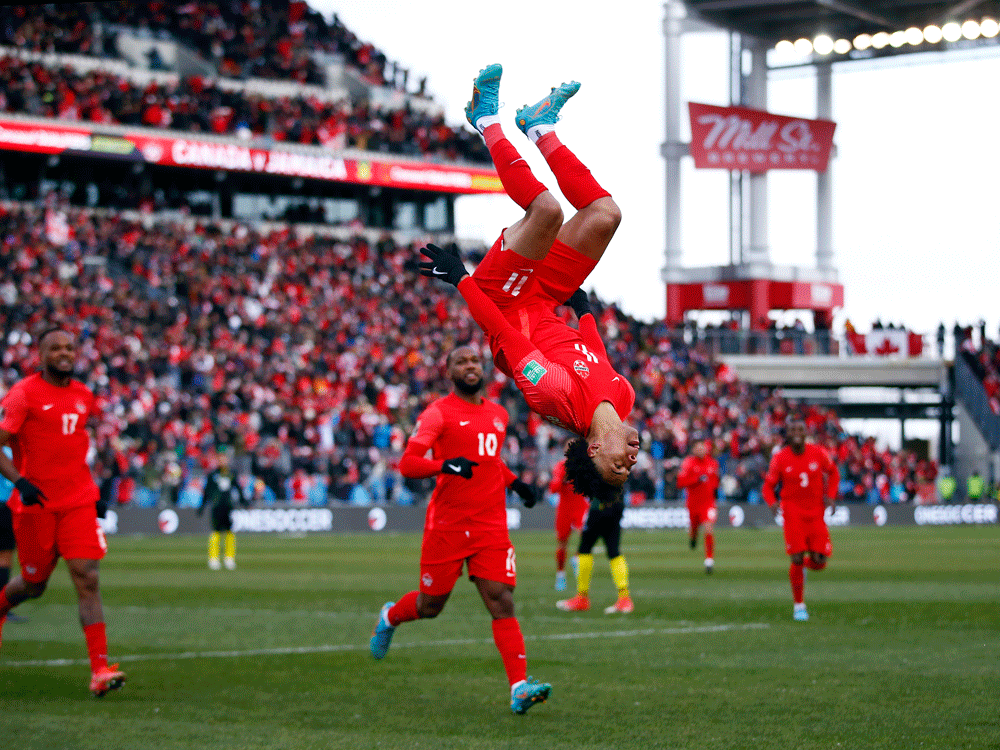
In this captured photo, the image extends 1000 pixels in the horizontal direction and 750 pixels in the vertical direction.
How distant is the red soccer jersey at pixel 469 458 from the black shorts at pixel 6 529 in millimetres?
5742

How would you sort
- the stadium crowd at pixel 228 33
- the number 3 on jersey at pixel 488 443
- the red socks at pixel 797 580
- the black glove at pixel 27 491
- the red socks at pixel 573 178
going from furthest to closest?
the stadium crowd at pixel 228 33, the red socks at pixel 797 580, the number 3 on jersey at pixel 488 443, the black glove at pixel 27 491, the red socks at pixel 573 178

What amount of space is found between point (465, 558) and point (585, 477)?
1.89 metres

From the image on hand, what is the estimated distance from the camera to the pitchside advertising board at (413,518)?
33531 mm

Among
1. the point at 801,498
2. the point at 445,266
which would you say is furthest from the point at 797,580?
the point at 445,266

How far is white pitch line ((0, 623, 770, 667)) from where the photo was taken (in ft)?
39.7

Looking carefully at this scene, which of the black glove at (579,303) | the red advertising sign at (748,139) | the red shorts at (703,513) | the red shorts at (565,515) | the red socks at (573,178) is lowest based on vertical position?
the red shorts at (703,513)

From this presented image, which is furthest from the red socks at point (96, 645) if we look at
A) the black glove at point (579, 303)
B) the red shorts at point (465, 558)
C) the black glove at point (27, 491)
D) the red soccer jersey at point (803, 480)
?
the red soccer jersey at point (803, 480)

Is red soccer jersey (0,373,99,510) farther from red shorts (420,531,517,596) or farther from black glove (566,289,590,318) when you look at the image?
black glove (566,289,590,318)

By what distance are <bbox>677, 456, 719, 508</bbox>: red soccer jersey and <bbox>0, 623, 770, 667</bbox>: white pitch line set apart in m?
8.94

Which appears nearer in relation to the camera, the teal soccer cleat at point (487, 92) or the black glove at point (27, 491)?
Result: the teal soccer cleat at point (487, 92)

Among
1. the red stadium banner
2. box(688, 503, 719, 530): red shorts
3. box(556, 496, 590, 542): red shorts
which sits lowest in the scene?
box(688, 503, 719, 530): red shorts

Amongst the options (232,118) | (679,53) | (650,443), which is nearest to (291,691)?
(650,443)

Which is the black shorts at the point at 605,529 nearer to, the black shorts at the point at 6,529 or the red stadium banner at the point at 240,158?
the black shorts at the point at 6,529

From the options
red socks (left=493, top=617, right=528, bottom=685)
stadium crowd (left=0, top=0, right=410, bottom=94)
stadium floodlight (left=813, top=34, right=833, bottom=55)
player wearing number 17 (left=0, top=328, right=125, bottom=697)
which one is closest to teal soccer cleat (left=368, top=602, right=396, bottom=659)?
red socks (left=493, top=617, right=528, bottom=685)
